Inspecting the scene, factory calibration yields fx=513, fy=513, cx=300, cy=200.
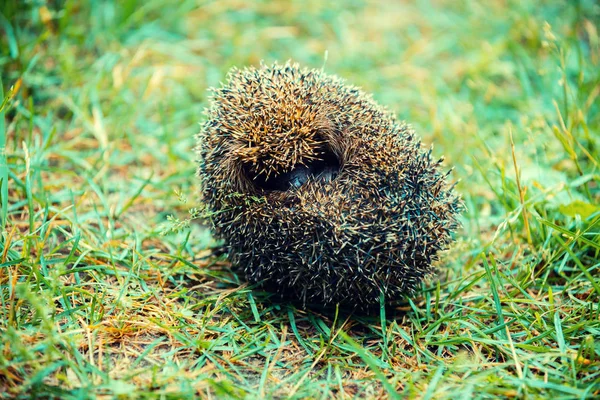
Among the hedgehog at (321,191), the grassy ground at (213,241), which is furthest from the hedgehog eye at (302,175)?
the grassy ground at (213,241)

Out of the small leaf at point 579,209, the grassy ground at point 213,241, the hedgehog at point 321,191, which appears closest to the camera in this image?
the grassy ground at point 213,241

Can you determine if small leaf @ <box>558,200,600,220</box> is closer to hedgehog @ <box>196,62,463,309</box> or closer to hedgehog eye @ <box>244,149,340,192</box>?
hedgehog @ <box>196,62,463,309</box>

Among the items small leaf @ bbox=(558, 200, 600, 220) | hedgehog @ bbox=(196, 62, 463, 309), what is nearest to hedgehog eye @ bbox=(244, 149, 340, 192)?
hedgehog @ bbox=(196, 62, 463, 309)

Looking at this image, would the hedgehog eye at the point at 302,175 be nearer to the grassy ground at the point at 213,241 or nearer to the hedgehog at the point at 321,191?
the hedgehog at the point at 321,191

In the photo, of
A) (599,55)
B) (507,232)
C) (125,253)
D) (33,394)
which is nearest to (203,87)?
(125,253)

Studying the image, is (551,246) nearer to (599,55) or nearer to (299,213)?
(299,213)

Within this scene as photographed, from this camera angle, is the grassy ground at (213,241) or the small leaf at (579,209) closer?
the grassy ground at (213,241)

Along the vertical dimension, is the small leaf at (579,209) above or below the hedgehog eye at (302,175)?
below
